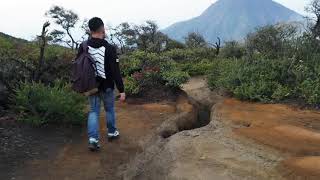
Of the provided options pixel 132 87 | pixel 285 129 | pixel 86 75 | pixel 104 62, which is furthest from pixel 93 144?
pixel 132 87

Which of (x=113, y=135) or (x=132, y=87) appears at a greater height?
(x=132, y=87)

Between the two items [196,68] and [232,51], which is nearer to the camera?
[196,68]

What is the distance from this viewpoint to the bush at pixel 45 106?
26.4 feet

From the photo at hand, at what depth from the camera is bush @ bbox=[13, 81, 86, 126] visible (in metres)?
8.04

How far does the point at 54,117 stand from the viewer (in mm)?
8211

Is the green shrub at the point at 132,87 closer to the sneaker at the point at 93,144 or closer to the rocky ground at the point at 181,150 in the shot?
the rocky ground at the point at 181,150

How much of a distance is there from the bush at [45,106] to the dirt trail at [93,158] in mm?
399

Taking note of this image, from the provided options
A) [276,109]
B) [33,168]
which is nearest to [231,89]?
→ [276,109]

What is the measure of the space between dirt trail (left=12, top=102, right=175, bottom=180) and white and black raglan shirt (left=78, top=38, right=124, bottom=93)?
846 millimetres

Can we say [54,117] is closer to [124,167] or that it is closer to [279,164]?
[124,167]

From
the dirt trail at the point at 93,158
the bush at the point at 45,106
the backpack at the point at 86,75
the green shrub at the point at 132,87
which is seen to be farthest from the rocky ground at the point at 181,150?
the green shrub at the point at 132,87

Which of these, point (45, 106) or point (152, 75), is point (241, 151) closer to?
point (45, 106)

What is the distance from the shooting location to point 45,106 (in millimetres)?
8031

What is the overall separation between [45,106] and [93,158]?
56.6 inches
